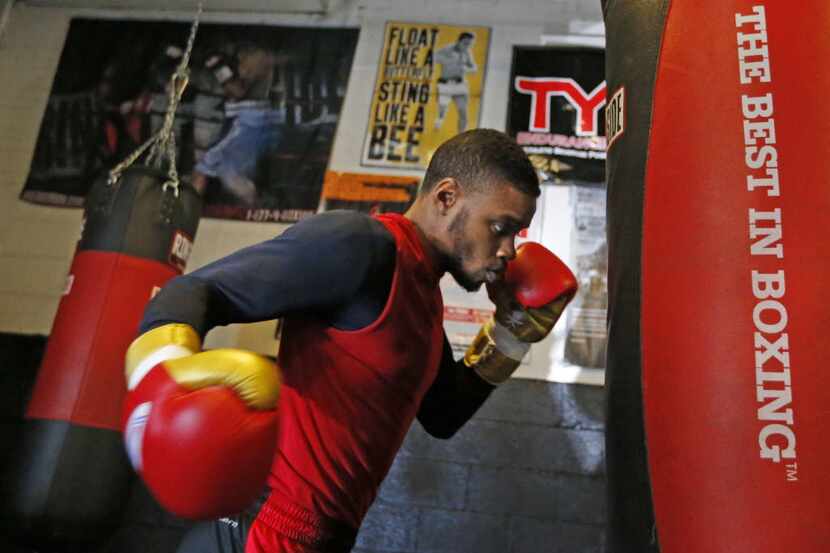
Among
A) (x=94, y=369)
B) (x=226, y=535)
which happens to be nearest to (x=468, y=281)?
(x=226, y=535)

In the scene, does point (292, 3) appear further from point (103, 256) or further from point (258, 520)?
point (258, 520)

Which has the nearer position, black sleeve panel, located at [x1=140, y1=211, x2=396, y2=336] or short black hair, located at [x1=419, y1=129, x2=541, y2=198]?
black sleeve panel, located at [x1=140, y1=211, x2=396, y2=336]

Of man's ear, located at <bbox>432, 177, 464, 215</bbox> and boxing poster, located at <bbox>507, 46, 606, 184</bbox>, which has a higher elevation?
boxing poster, located at <bbox>507, 46, 606, 184</bbox>

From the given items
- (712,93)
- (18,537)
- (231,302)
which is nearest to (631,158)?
(712,93)

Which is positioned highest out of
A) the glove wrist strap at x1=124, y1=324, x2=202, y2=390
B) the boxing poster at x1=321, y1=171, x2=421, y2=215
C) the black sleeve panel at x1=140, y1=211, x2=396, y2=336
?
the boxing poster at x1=321, y1=171, x2=421, y2=215

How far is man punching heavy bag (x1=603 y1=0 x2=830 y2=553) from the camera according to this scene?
1.12 m

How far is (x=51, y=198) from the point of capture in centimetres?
393

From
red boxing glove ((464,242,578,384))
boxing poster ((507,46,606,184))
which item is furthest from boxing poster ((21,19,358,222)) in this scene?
red boxing glove ((464,242,578,384))

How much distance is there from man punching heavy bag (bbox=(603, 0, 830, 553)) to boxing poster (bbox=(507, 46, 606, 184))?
2.08 m

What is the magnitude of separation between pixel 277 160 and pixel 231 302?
2.77 metres

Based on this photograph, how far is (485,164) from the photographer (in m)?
1.55

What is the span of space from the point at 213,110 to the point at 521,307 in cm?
272

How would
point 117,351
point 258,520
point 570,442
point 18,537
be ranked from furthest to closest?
point 570,442
point 117,351
point 18,537
point 258,520

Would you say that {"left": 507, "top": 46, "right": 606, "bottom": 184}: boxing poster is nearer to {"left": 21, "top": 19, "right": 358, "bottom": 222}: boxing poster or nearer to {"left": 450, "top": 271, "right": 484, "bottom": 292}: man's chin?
{"left": 21, "top": 19, "right": 358, "bottom": 222}: boxing poster
